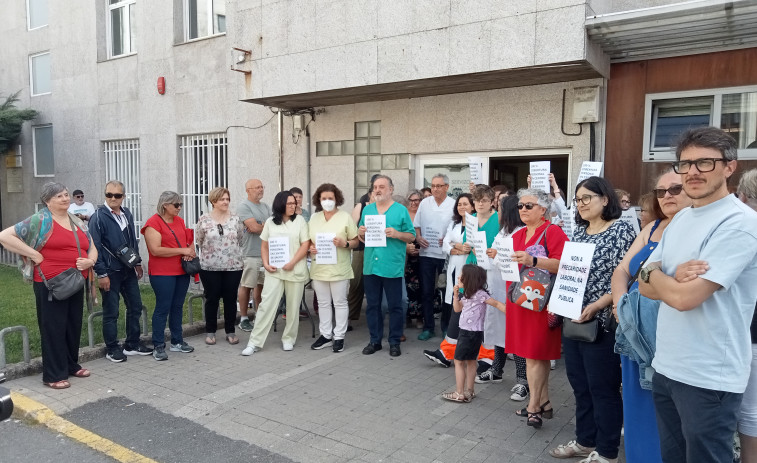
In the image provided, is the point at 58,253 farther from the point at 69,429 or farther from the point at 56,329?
the point at 69,429

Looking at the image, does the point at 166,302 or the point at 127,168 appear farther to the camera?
the point at 127,168

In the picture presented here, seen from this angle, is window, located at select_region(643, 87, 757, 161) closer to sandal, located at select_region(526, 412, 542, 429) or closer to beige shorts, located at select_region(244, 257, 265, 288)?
sandal, located at select_region(526, 412, 542, 429)

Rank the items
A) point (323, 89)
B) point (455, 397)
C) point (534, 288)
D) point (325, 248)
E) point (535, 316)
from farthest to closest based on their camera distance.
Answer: point (323, 89)
point (325, 248)
point (455, 397)
point (535, 316)
point (534, 288)

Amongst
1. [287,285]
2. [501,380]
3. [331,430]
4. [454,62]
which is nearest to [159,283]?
[287,285]

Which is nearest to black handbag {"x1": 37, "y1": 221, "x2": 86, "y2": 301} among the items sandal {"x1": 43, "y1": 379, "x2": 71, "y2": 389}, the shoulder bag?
sandal {"x1": 43, "y1": 379, "x2": 71, "y2": 389}

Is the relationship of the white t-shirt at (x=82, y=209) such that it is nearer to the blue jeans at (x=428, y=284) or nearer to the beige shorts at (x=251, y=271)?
the beige shorts at (x=251, y=271)

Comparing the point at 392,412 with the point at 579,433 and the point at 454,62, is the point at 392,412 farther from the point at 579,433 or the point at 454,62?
the point at 454,62

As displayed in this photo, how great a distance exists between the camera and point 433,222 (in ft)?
23.1

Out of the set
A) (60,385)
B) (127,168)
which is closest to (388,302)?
(60,385)

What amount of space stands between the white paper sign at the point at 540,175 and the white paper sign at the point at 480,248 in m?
1.15

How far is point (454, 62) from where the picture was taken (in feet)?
22.9

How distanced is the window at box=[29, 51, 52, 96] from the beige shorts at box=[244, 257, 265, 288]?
11505 mm

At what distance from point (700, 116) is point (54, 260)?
747 centimetres

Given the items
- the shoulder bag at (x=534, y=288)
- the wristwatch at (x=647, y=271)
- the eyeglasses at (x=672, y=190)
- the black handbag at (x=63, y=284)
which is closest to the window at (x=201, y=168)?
the black handbag at (x=63, y=284)
